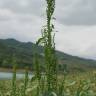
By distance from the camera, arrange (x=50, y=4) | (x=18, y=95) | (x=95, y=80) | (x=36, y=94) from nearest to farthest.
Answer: (x=50, y=4) < (x=36, y=94) < (x=18, y=95) < (x=95, y=80)

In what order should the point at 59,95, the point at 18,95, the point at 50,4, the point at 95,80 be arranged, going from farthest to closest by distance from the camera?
the point at 95,80 < the point at 18,95 < the point at 59,95 < the point at 50,4

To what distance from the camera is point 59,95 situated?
656 centimetres

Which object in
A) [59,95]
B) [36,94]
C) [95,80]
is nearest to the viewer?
[59,95]

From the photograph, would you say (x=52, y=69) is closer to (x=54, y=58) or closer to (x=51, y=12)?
(x=54, y=58)

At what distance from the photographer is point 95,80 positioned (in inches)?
680

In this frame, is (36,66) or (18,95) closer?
(36,66)

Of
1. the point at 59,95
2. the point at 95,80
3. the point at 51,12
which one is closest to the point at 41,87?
the point at 59,95

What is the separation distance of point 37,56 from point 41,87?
60 centimetres

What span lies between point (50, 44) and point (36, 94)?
3.91 ft

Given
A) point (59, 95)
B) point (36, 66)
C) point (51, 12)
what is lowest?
point (59, 95)

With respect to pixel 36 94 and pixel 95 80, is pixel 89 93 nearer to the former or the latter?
pixel 36 94

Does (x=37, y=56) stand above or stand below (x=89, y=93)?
above

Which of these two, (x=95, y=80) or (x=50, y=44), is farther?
(x=95, y=80)

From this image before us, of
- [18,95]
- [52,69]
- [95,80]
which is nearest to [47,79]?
[52,69]
